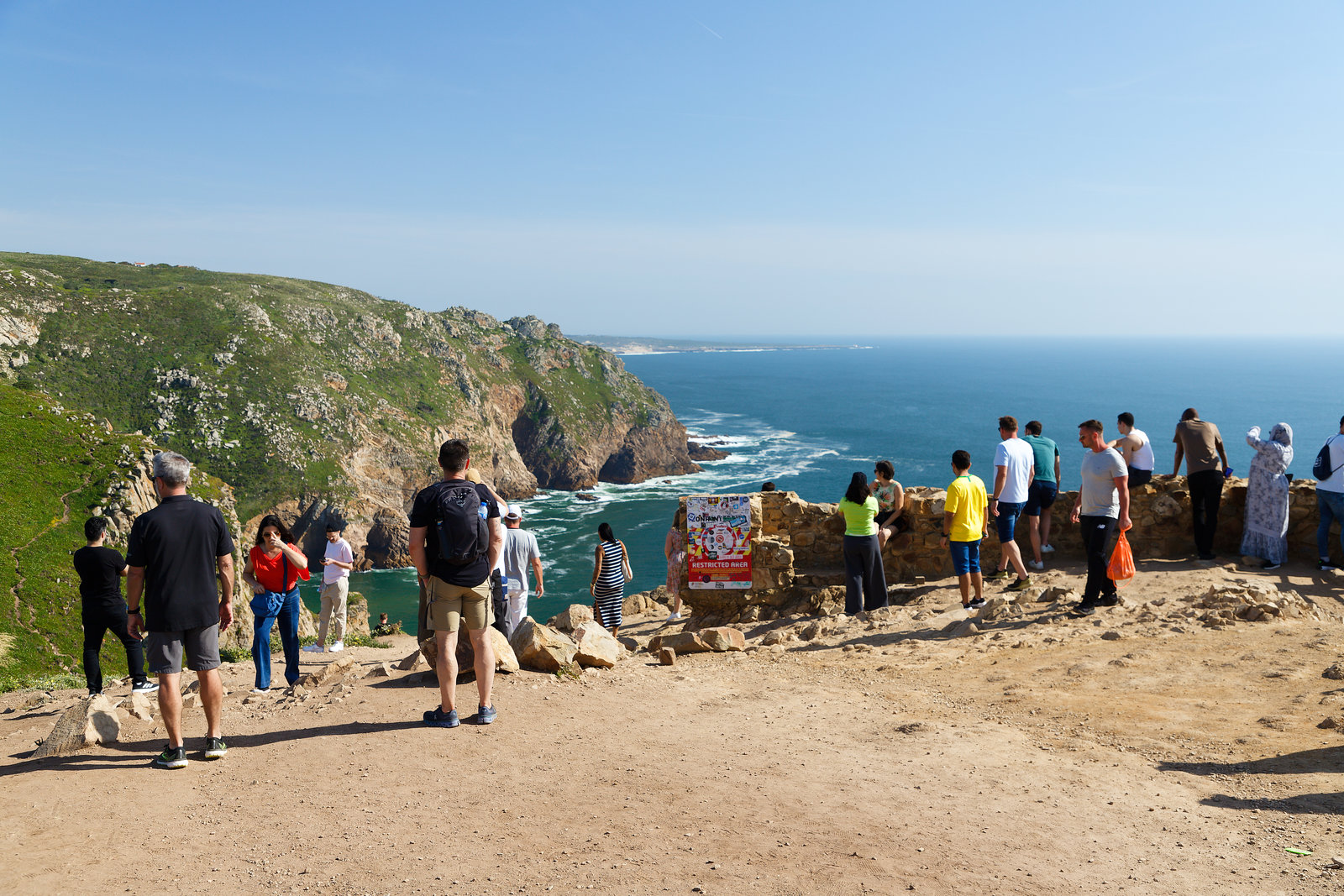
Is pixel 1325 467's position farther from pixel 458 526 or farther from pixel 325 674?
pixel 325 674

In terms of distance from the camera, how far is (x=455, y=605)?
5.79 meters

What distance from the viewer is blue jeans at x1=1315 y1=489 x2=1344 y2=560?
10367 millimetres

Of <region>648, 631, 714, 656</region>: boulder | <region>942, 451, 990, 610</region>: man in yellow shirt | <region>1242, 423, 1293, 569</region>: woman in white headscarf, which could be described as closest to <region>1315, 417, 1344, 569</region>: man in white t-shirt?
<region>1242, 423, 1293, 569</region>: woman in white headscarf

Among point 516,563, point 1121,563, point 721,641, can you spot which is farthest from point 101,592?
point 1121,563

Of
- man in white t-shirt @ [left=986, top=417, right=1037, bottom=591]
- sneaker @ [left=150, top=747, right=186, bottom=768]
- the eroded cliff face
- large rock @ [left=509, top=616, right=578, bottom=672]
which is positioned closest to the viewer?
sneaker @ [left=150, top=747, right=186, bottom=768]

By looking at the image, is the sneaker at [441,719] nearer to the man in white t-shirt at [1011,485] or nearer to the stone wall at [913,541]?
the man in white t-shirt at [1011,485]

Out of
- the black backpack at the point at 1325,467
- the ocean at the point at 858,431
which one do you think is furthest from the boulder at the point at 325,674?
the ocean at the point at 858,431

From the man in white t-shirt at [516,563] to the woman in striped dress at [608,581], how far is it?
2.60 m

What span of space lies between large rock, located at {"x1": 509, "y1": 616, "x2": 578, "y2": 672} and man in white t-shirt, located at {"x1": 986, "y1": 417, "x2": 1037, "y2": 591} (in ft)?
19.6

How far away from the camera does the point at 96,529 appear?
8.02 m

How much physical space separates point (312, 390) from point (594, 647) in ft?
230

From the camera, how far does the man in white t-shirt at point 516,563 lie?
8.83 m

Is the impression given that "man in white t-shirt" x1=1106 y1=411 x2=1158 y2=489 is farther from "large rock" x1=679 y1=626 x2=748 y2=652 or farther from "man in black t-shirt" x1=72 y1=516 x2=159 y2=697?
"man in black t-shirt" x1=72 y1=516 x2=159 y2=697

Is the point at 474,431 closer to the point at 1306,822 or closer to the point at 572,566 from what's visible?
the point at 572,566
